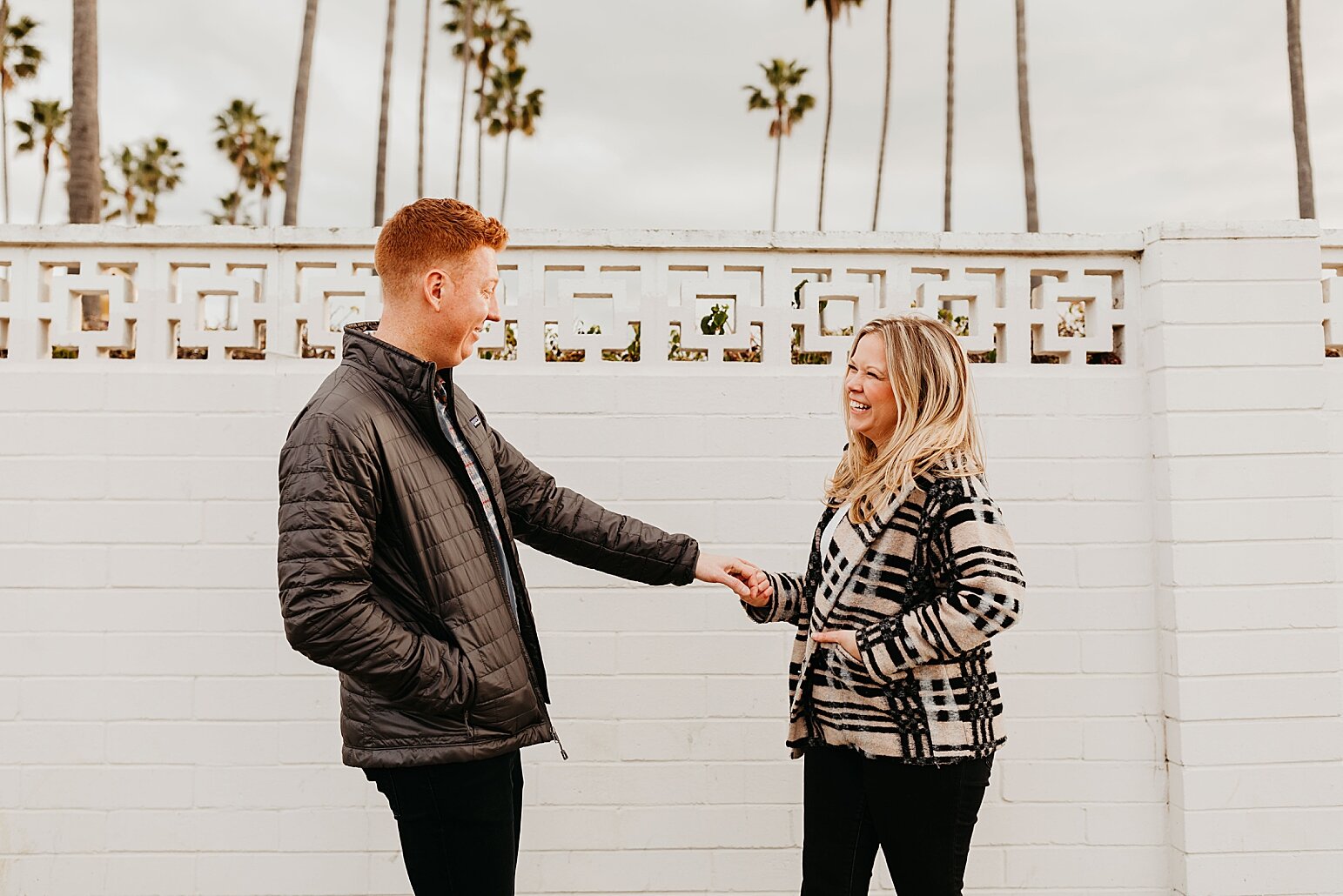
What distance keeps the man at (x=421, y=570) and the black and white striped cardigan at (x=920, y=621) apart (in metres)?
0.70

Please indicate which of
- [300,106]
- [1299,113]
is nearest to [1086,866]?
[300,106]

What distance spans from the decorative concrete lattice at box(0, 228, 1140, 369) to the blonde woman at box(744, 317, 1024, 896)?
917mm

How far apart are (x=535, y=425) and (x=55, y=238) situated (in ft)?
5.48

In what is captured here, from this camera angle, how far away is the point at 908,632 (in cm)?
203

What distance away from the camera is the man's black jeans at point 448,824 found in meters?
1.95

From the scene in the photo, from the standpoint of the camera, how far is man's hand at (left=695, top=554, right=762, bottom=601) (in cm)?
251

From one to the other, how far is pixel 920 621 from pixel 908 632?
0.12 feet

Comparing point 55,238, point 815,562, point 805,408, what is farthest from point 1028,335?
point 55,238

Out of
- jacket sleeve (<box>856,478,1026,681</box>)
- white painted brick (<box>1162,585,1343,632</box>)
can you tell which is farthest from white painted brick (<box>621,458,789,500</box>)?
white painted brick (<box>1162,585,1343,632</box>)

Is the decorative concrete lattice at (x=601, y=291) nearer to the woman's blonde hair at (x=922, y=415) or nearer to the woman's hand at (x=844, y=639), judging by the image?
the woman's blonde hair at (x=922, y=415)

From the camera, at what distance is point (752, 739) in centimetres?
302

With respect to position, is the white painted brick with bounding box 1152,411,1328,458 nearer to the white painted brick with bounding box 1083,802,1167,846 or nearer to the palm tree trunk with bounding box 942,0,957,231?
the white painted brick with bounding box 1083,802,1167,846

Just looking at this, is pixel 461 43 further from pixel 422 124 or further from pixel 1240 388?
pixel 1240 388

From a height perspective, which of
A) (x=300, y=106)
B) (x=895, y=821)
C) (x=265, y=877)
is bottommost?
(x=265, y=877)
